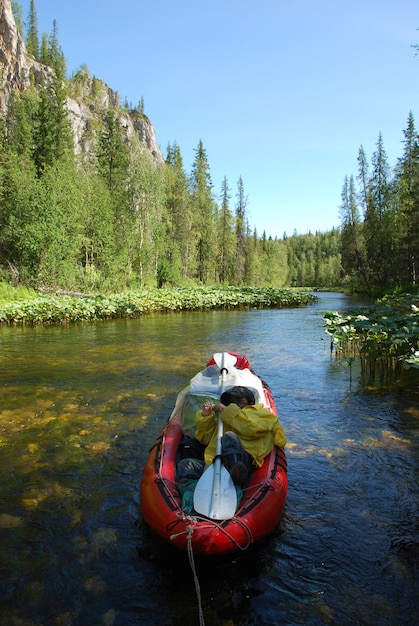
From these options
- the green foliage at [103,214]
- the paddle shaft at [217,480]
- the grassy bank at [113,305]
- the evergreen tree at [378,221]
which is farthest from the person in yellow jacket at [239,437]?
the evergreen tree at [378,221]

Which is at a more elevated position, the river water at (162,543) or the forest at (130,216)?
the forest at (130,216)

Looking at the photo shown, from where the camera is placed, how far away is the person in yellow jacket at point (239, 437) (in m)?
3.91

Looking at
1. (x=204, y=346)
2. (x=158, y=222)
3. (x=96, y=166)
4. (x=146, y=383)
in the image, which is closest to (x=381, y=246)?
(x=158, y=222)

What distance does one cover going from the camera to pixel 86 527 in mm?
3920

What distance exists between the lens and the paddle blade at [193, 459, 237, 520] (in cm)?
325

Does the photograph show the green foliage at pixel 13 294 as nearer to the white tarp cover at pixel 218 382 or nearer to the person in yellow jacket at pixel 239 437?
the white tarp cover at pixel 218 382

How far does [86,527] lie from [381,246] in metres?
37.0

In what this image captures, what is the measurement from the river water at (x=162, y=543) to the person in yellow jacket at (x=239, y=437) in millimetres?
648

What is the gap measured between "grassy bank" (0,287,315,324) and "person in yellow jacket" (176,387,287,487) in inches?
562

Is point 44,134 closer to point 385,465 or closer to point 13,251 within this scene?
point 13,251

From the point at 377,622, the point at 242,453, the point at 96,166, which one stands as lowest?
the point at 377,622

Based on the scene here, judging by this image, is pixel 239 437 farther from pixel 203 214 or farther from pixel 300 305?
pixel 203 214

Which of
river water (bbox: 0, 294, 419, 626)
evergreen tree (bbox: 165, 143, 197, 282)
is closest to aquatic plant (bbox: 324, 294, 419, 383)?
river water (bbox: 0, 294, 419, 626)

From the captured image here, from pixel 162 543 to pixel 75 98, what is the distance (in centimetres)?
8183
